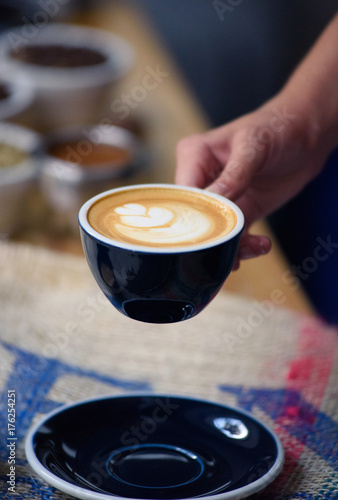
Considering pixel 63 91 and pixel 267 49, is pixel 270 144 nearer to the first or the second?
pixel 267 49

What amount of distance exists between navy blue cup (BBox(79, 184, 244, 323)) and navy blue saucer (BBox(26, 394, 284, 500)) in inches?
4.4

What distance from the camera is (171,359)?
0.78 m

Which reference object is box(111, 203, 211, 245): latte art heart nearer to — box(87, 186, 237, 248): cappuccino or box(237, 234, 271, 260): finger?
box(87, 186, 237, 248): cappuccino

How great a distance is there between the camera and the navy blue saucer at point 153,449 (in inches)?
21.0

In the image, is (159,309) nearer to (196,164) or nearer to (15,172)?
(196,164)

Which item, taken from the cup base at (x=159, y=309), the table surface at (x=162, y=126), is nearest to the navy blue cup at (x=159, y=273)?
the cup base at (x=159, y=309)

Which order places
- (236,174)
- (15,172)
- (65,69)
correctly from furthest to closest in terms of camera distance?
(65,69)
(15,172)
(236,174)

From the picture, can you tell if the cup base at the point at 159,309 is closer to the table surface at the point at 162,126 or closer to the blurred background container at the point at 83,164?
the table surface at the point at 162,126

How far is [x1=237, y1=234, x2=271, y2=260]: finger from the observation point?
0.70 m

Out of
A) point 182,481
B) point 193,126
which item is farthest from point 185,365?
point 193,126

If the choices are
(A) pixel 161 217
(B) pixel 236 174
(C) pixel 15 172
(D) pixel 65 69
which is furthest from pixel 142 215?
(D) pixel 65 69

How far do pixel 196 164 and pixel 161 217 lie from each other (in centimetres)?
14

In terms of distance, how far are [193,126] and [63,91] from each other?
9.9 inches

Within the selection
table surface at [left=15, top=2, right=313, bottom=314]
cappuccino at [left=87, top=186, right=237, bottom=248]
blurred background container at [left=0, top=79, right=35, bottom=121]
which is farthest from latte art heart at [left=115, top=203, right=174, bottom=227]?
blurred background container at [left=0, top=79, right=35, bottom=121]
